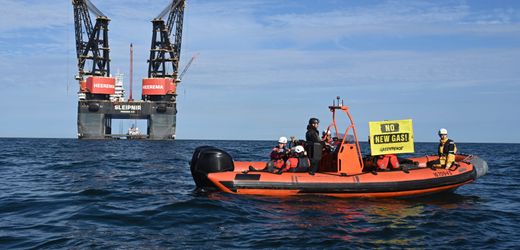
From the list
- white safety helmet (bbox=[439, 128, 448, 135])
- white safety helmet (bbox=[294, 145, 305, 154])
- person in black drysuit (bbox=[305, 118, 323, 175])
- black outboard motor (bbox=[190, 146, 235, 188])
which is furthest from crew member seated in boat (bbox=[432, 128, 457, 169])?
black outboard motor (bbox=[190, 146, 235, 188])

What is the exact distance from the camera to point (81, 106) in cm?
6956

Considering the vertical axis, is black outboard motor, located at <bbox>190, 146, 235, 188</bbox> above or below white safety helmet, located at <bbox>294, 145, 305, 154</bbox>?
below

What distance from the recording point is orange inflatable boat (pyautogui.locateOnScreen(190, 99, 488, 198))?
12.4m

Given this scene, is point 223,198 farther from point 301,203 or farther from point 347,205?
point 347,205

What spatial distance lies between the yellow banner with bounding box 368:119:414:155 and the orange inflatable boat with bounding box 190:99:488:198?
1.68ft

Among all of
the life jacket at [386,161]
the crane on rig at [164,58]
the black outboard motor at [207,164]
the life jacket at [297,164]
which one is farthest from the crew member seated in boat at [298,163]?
the crane on rig at [164,58]

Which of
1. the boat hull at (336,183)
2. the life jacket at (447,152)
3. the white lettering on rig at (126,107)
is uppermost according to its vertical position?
the white lettering on rig at (126,107)

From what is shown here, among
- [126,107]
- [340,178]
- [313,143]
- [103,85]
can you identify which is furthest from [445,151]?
[103,85]

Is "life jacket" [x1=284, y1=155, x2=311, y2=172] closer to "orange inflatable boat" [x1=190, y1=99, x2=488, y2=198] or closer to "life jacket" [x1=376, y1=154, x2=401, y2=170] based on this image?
"orange inflatable boat" [x1=190, y1=99, x2=488, y2=198]

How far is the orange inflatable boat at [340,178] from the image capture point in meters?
12.4

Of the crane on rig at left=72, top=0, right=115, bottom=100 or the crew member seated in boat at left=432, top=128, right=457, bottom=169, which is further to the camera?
the crane on rig at left=72, top=0, right=115, bottom=100

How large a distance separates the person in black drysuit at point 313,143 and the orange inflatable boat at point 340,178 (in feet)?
0.36

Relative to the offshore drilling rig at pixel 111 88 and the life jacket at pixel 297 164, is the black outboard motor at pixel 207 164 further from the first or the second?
the offshore drilling rig at pixel 111 88

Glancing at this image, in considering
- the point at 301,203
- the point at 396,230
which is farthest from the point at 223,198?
the point at 396,230
